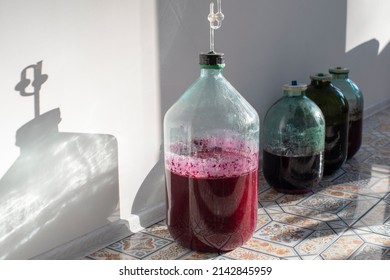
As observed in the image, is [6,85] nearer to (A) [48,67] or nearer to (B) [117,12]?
(A) [48,67]

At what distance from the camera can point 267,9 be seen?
1.40 meters

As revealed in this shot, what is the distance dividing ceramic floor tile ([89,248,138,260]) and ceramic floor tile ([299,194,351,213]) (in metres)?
0.42

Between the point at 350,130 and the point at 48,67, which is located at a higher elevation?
the point at 48,67

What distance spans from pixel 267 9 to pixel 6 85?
0.75 m

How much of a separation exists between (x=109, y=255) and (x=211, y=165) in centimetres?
24

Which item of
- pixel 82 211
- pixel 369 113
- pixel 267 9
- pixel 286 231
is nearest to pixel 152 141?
pixel 82 211

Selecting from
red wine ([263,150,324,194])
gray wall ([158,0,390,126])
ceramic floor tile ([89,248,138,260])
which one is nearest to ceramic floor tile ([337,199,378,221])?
red wine ([263,150,324,194])

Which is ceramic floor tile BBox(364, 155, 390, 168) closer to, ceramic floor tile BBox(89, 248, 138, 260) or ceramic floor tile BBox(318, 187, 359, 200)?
ceramic floor tile BBox(318, 187, 359, 200)

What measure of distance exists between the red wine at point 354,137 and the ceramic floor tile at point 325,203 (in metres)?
0.30

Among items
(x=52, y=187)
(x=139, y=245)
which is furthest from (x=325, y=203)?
(x=52, y=187)

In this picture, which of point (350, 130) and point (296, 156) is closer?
point (296, 156)
